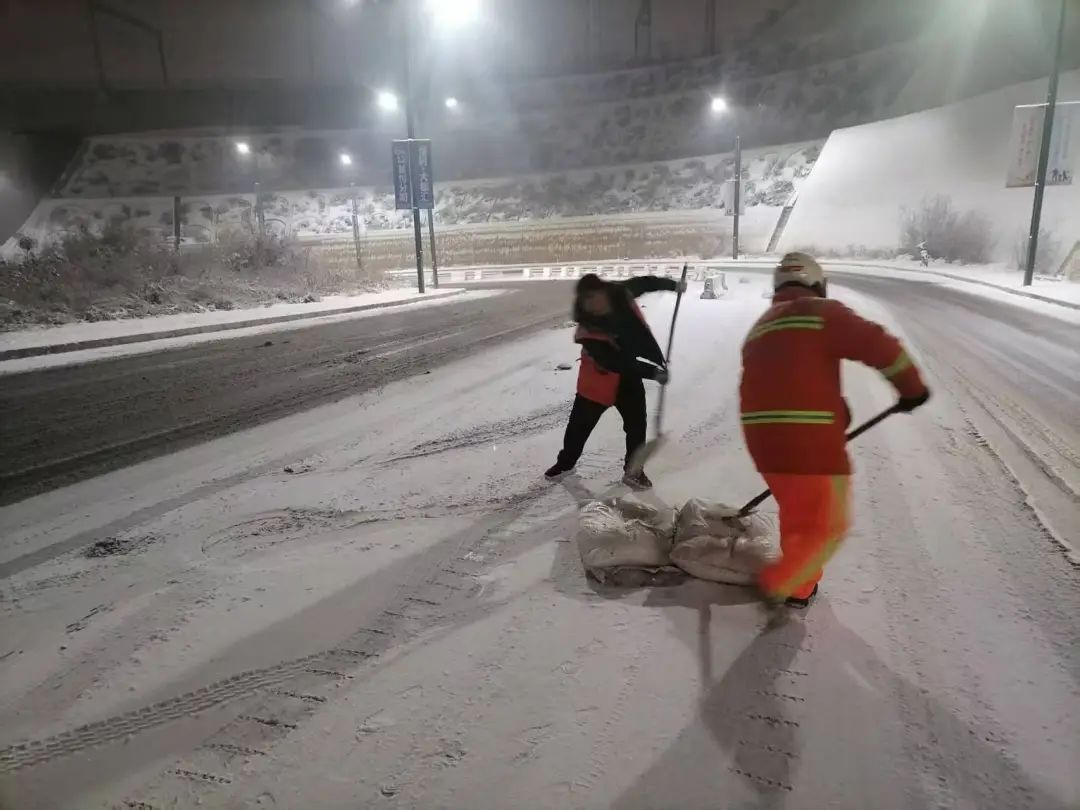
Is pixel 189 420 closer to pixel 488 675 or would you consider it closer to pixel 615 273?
pixel 488 675

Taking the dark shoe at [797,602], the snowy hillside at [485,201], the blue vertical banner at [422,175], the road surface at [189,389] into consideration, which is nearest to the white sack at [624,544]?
the dark shoe at [797,602]

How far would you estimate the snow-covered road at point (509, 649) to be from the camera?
1916 mm

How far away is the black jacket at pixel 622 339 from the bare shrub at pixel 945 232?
2373 centimetres

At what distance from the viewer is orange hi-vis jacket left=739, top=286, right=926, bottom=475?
2438 mm

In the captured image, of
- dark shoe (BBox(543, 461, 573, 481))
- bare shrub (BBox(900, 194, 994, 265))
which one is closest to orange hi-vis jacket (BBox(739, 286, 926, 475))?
dark shoe (BBox(543, 461, 573, 481))

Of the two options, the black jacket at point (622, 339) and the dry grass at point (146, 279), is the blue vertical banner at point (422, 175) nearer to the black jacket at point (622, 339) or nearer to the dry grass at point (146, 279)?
the dry grass at point (146, 279)

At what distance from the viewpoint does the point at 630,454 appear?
4.33 m

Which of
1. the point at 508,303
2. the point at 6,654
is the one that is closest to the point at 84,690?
the point at 6,654

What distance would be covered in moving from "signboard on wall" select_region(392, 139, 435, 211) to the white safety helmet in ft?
55.1

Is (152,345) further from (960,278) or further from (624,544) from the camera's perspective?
(960,278)

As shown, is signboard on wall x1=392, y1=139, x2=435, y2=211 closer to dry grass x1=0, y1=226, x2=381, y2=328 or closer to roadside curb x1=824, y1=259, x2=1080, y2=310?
dry grass x1=0, y1=226, x2=381, y2=328

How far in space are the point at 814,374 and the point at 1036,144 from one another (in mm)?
18838

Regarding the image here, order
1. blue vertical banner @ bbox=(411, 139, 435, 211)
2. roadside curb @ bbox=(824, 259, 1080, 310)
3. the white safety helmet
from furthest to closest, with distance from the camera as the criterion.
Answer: blue vertical banner @ bbox=(411, 139, 435, 211) → roadside curb @ bbox=(824, 259, 1080, 310) → the white safety helmet

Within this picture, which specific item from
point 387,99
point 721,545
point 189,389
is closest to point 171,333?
point 189,389
